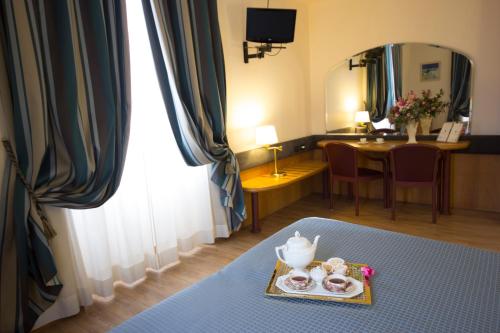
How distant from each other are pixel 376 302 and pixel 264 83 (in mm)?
3134

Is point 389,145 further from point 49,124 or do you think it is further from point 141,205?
point 49,124

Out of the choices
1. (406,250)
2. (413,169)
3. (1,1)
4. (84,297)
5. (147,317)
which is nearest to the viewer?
(147,317)

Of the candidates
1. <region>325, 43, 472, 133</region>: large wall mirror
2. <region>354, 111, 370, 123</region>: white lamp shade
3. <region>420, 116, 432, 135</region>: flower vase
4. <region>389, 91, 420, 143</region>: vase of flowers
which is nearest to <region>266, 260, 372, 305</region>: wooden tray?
<region>389, 91, 420, 143</region>: vase of flowers

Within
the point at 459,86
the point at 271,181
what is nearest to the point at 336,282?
the point at 271,181

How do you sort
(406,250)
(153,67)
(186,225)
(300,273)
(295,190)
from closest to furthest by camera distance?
(300,273), (406,250), (153,67), (186,225), (295,190)

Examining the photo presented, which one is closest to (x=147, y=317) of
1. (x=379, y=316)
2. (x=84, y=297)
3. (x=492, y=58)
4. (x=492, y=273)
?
(x=379, y=316)

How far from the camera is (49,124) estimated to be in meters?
2.04

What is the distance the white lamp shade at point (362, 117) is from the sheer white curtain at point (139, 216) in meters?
2.29

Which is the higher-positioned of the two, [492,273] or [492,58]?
[492,58]

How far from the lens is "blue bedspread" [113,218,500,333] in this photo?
1061mm

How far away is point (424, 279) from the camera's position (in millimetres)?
1283

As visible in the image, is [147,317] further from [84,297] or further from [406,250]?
[84,297]

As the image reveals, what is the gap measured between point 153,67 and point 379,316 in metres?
2.41

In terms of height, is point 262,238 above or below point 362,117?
below
